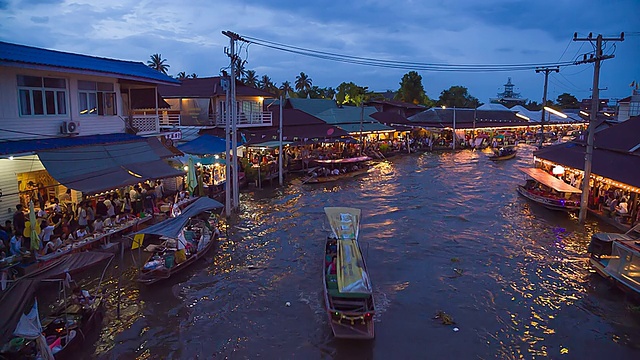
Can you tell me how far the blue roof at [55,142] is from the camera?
15.1 meters

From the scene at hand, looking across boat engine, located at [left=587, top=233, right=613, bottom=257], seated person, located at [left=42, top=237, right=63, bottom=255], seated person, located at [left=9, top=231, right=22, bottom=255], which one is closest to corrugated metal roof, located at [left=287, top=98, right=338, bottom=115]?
seated person, located at [left=42, top=237, right=63, bottom=255]

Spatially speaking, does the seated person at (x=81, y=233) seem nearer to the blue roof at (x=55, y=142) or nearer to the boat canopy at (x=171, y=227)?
the boat canopy at (x=171, y=227)

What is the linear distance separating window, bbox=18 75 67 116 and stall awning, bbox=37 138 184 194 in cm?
219

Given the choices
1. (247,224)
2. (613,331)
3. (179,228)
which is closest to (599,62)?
(613,331)

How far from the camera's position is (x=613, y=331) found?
13023 mm

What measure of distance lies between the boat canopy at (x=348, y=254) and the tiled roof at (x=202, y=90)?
17.7 m

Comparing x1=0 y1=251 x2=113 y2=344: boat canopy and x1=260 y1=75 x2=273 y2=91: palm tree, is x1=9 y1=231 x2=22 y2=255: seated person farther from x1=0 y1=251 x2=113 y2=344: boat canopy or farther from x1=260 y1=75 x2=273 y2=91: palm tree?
x1=260 y1=75 x2=273 y2=91: palm tree

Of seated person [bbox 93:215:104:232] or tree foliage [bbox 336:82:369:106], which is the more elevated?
tree foliage [bbox 336:82:369:106]

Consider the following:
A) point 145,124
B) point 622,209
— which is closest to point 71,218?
point 145,124

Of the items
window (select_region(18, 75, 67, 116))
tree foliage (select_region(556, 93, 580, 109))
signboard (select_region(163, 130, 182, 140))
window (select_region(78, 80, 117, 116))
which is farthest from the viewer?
tree foliage (select_region(556, 93, 580, 109))

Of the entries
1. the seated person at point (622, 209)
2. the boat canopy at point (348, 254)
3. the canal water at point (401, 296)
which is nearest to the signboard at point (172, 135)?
the canal water at point (401, 296)

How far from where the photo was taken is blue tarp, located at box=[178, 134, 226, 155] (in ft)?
86.2

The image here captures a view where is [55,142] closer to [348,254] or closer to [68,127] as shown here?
[68,127]

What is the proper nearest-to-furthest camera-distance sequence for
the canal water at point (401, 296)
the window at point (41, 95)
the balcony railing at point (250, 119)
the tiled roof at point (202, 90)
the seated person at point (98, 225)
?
the canal water at point (401, 296) < the window at point (41, 95) < the seated person at point (98, 225) < the tiled roof at point (202, 90) < the balcony railing at point (250, 119)
